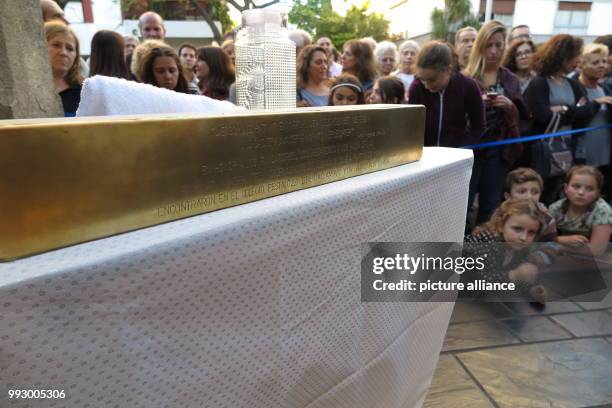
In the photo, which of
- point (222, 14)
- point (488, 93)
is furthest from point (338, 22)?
point (488, 93)

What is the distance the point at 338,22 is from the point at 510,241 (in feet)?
88.6

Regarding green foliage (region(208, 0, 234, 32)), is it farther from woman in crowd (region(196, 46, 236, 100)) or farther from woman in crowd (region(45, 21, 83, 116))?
woman in crowd (region(45, 21, 83, 116))

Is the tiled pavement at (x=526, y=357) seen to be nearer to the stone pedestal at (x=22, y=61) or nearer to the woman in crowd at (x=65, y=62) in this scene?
the stone pedestal at (x=22, y=61)

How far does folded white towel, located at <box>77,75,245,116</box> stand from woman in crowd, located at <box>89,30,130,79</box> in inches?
64.2

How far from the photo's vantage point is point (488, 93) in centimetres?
253

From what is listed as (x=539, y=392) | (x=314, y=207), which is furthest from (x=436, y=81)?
(x=314, y=207)

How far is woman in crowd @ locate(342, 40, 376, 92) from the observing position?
2.99 metres

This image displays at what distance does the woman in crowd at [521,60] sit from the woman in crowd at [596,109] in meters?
0.52

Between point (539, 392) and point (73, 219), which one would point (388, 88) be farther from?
point (73, 219)

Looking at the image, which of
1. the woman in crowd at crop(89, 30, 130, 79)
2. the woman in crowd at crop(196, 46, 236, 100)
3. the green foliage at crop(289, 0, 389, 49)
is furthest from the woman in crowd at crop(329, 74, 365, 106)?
the green foliage at crop(289, 0, 389, 49)

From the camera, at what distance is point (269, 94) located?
90 centimetres

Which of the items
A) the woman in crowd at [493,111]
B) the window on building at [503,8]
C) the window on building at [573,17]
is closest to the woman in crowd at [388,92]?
the woman in crowd at [493,111]

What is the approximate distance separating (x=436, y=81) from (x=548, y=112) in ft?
3.44

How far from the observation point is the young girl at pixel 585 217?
2564 mm
